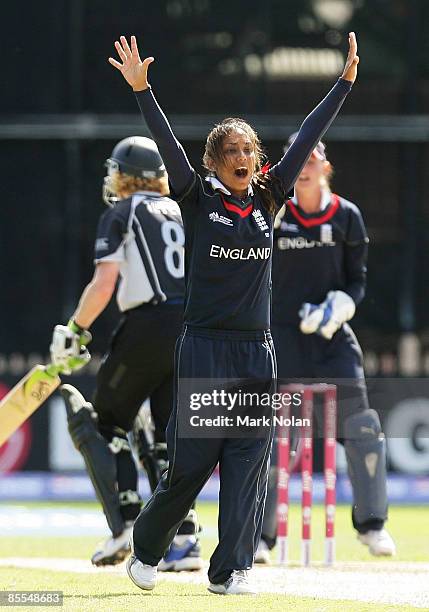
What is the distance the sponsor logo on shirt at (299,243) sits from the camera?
7.63 meters

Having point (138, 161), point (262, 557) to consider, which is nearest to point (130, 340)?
point (138, 161)

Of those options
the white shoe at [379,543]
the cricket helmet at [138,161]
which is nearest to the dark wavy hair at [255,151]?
the cricket helmet at [138,161]

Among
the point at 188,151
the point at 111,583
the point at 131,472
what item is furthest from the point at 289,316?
the point at 188,151

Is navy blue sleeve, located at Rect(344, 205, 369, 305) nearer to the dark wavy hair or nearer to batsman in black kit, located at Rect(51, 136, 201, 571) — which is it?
batsman in black kit, located at Rect(51, 136, 201, 571)

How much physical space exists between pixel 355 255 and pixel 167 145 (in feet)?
7.54

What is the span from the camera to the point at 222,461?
5766 mm

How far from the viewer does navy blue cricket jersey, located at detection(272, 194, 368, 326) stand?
7.65 metres

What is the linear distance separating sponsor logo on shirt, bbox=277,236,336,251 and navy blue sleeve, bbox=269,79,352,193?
5.73 feet

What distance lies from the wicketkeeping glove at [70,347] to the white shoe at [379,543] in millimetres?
1676

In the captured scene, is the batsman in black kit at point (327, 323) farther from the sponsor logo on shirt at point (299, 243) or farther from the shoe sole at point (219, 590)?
the shoe sole at point (219, 590)

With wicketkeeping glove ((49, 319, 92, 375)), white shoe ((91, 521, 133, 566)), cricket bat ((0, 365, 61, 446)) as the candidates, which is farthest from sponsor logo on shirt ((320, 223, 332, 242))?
white shoe ((91, 521, 133, 566))

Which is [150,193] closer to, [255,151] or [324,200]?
[324,200]

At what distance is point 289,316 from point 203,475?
81.7 inches

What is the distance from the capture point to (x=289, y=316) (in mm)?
7672
